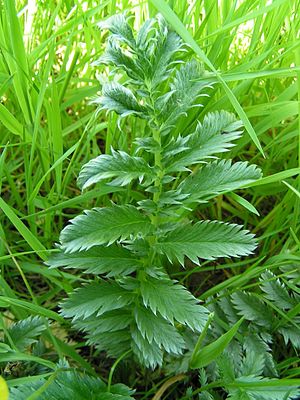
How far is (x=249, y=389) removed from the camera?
897mm

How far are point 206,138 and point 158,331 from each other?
11.8 inches

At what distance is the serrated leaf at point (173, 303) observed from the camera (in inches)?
35.3

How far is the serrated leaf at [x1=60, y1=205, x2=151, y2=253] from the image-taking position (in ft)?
2.94

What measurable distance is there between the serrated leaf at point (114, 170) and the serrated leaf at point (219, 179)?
7cm

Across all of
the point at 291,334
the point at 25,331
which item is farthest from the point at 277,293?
the point at 25,331

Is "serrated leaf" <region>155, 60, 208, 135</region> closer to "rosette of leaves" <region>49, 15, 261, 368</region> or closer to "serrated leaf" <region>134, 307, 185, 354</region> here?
"rosette of leaves" <region>49, 15, 261, 368</region>

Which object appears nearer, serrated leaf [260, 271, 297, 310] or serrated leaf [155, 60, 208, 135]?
serrated leaf [155, 60, 208, 135]

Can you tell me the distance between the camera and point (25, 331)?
97 centimetres

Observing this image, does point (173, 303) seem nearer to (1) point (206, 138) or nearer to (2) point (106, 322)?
(2) point (106, 322)

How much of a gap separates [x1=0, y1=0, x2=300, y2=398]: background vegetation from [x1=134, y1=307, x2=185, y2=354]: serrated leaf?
0.47 feet

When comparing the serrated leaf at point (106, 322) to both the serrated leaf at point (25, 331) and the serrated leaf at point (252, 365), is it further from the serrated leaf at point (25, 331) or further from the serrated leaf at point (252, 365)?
the serrated leaf at point (252, 365)

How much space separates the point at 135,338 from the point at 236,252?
0.21m

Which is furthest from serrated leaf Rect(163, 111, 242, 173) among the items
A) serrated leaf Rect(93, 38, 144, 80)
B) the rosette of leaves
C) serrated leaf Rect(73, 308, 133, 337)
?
serrated leaf Rect(73, 308, 133, 337)

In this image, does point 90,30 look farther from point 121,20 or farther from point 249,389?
point 249,389
